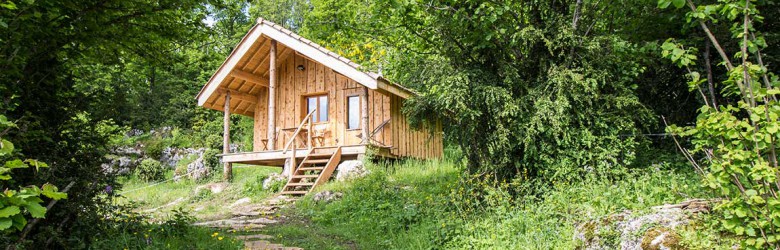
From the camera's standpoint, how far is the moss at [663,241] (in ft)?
12.8

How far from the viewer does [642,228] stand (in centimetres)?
421

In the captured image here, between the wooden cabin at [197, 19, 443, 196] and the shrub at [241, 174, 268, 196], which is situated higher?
the wooden cabin at [197, 19, 443, 196]

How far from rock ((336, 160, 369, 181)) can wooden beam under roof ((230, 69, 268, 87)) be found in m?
4.33

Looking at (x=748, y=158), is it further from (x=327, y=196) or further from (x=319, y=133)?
Answer: (x=319, y=133)

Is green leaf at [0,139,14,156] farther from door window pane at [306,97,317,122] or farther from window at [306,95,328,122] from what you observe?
door window pane at [306,97,317,122]

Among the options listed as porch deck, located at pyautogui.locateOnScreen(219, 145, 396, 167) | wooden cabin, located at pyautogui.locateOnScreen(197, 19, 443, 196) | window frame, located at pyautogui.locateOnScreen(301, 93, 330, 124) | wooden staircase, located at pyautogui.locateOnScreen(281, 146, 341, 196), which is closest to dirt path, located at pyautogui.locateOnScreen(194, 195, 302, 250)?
wooden staircase, located at pyautogui.locateOnScreen(281, 146, 341, 196)

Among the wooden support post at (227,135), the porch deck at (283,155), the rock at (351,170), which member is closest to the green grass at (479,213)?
the rock at (351,170)

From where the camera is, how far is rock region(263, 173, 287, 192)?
12961mm

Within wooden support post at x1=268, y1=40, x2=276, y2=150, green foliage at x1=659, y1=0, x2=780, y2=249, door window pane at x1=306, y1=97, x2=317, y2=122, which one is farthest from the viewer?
door window pane at x1=306, y1=97, x2=317, y2=122

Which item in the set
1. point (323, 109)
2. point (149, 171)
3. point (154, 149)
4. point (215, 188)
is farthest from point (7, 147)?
point (154, 149)

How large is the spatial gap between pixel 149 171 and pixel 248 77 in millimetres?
6908

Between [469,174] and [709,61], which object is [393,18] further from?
[709,61]

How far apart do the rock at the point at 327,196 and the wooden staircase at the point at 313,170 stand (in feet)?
3.70

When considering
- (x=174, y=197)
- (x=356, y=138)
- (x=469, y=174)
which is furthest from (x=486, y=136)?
(x=174, y=197)
